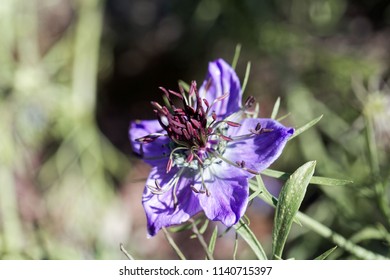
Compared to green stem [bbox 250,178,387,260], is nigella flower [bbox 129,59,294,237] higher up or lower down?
higher up

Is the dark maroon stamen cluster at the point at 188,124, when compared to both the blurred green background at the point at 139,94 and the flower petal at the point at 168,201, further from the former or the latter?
the blurred green background at the point at 139,94

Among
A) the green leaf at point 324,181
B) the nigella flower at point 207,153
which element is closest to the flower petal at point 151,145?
the nigella flower at point 207,153

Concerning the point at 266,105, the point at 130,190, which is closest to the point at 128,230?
the point at 130,190

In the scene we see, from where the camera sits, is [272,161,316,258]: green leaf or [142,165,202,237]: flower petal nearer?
[272,161,316,258]: green leaf

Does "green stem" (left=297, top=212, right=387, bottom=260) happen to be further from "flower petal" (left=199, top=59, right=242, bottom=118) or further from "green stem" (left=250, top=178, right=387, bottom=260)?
"flower petal" (left=199, top=59, right=242, bottom=118)

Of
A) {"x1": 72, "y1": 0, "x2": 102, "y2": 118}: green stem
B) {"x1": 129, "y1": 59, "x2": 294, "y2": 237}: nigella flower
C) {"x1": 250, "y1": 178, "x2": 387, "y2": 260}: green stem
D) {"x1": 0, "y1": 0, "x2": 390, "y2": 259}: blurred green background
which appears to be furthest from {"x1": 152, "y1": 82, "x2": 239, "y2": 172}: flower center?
{"x1": 72, "y1": 0, "x2": 102, "y2": 118}: green stem
